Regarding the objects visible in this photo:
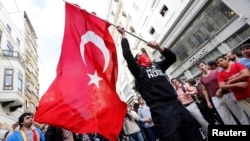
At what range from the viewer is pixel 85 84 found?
5.14 meters

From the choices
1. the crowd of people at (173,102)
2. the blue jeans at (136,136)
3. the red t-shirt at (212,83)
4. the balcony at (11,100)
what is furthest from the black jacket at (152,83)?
the balcony at (11,100)

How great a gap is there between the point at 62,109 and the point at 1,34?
2463 cm

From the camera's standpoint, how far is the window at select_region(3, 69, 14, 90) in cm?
2637

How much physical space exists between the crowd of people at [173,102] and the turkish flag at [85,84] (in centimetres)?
78

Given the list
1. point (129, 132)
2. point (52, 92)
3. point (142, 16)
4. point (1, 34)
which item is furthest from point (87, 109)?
point (1, 34)

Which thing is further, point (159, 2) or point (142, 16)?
point (142, 16)

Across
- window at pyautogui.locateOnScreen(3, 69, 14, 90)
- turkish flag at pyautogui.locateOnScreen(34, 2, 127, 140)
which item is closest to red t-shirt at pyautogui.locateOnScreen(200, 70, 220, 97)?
turkish flag at pyautogui.locateOnScreen(34, 2, 127, 140)

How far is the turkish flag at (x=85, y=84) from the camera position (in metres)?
4.73

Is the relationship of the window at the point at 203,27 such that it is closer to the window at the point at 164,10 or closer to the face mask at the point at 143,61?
the window at the point at 164,10

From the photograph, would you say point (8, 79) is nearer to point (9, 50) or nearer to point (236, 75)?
Answer: point (9, 50)

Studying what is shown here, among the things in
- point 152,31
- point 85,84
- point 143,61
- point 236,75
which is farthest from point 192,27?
point 143,61

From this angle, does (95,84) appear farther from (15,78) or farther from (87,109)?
(15,78)

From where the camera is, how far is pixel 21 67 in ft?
99.8

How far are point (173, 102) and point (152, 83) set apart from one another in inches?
16.0
